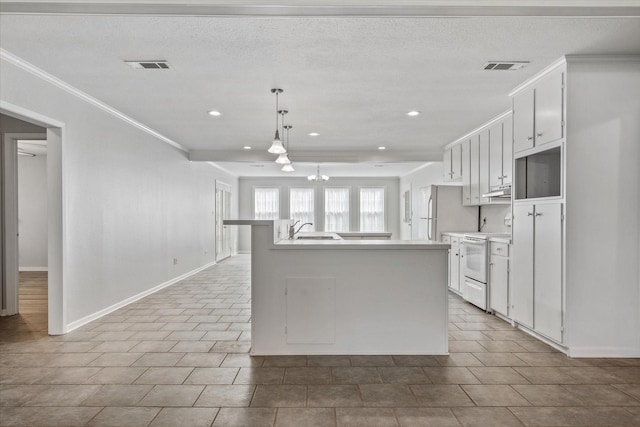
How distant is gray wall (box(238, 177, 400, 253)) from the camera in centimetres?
1243

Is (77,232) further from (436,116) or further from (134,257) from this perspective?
(436,116)

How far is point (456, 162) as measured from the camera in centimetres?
653

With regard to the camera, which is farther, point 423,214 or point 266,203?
point 266,203

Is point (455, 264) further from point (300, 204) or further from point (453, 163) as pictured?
point (300, 204)

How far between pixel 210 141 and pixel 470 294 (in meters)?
4.83

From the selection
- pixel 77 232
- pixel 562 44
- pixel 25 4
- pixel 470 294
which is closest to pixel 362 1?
pixel 562 44

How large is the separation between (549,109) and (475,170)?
2.25 m

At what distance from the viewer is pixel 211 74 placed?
3578 millimetres

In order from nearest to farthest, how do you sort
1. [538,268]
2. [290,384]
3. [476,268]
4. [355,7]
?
1. [355,7]
2. [290,384]
3. [538,268]
4. [476,268]

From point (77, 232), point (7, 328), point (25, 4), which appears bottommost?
point (7, 328)

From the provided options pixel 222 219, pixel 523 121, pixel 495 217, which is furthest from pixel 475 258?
pixel 222 219

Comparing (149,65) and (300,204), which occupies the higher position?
(149,65)

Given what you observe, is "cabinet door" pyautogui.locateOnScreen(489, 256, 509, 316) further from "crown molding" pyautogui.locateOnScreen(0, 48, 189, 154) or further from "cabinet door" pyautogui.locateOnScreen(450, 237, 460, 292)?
"crown molding" pyautogui.locateOnScreen(0, 48, 189, 154)

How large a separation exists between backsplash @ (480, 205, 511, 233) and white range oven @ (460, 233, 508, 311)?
623mm
